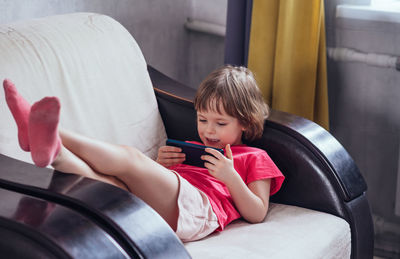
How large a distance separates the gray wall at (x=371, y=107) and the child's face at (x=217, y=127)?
704mm

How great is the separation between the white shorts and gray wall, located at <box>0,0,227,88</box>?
3.26 feet

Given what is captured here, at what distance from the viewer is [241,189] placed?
1544 millimetres

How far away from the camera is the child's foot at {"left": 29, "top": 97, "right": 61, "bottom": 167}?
116 cm

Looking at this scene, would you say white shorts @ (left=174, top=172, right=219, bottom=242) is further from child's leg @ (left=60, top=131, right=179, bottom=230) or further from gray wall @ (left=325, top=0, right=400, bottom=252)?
gray wall @ (left=325, top=0, right=400, bottom=252)

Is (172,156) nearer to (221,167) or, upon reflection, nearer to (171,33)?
(221,167)

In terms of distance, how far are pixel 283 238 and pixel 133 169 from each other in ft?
1.36

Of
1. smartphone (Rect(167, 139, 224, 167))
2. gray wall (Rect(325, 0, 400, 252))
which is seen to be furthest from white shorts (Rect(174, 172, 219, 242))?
gray wall (Rect(325, 0, 400, 252))

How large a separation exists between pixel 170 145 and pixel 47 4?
0.76 metres

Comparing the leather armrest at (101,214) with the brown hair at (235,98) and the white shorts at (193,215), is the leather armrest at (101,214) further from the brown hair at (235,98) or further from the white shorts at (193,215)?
the brown hair at (235,98)

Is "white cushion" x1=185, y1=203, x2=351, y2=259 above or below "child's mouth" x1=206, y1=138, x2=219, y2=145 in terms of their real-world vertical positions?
below

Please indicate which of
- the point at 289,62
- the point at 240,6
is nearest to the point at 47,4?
the point at 240,6

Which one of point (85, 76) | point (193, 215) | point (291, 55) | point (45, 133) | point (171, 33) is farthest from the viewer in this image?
point (171, 33)

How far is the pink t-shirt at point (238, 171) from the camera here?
1617 mm

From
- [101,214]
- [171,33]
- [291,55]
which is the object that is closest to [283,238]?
[101,214]
